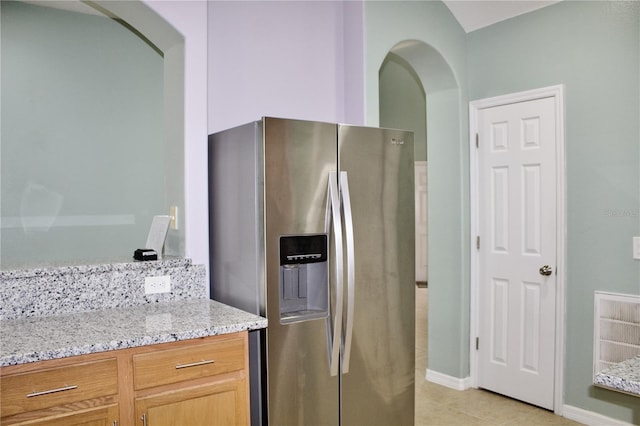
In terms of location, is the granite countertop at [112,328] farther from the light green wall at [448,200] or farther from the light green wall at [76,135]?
the light green wall at [448,200]

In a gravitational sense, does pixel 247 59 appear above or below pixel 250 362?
above

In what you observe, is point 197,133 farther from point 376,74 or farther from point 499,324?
point 499,324

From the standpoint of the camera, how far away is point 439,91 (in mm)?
3945

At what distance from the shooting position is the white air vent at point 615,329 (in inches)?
119

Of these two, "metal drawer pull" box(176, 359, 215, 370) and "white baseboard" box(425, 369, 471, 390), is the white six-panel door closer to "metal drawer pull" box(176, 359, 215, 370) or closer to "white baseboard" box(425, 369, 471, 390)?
"white baseboard" box(425, 369, 471, 390)

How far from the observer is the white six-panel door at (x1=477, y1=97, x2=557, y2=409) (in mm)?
3428

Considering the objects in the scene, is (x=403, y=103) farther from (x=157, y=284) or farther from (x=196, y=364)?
(x=196, y=364)

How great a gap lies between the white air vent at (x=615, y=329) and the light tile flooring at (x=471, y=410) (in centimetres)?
49

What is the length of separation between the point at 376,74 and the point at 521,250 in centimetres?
157

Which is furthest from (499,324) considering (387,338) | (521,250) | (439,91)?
(439,91)

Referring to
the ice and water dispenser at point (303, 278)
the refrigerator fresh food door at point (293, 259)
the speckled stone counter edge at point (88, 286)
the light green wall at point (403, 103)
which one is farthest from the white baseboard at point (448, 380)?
the light green wall at point (403, 103)

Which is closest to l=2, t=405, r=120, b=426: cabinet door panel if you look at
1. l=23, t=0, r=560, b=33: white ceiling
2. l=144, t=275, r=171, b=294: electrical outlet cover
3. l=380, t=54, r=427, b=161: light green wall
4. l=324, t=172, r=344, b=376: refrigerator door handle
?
l=144, t=275, r=171, b=294: electrical outlet cover

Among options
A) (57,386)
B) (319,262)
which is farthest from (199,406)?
(319,262)

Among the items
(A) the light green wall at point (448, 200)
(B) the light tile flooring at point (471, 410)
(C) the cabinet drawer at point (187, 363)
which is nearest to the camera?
(C) the cabinet drawer at point (187, 363)
